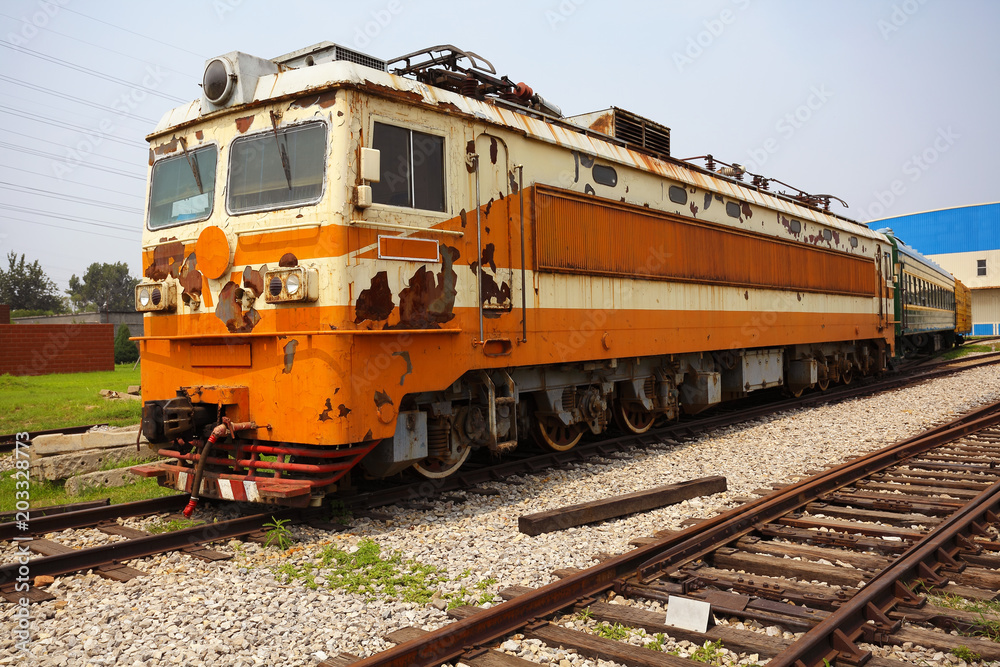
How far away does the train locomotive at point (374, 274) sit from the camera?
576 cm

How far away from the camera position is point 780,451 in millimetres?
9273

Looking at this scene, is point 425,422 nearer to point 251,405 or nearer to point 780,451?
point 251,405

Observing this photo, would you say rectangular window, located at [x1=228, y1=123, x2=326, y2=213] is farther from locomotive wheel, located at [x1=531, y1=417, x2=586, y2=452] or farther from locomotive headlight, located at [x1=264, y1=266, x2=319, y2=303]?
locomotive wheel, located at [x1=531, y1=417, x2=586, y2=452]

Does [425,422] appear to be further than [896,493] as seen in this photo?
No

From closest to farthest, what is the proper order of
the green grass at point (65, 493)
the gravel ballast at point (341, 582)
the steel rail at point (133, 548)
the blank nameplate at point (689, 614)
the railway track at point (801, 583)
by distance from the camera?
the railway track at point (801, 583), the gravel ballast at point (341, 582), the blank nameplate at point (689, 614), the steel rail at point (133, 548), the green grass at point (65, 493)

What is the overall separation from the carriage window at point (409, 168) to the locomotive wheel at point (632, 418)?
4.60 m

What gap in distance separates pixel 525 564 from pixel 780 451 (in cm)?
Answer: 544

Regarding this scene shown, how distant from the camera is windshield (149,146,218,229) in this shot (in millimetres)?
6617

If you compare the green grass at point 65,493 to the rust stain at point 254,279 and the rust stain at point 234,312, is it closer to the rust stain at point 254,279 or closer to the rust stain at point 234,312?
the rust stain at point 234,312

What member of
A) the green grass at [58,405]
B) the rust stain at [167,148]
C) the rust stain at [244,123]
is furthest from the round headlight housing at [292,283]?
the green grass at [58,405]

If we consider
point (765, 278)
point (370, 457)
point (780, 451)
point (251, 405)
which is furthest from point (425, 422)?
point (765, 278)

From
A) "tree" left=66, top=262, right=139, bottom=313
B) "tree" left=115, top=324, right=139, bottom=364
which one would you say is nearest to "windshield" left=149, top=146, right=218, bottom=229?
"tree" left=115, top=324, right=139, bottom=364

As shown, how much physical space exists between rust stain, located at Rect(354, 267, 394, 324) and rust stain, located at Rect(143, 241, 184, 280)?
2053mm

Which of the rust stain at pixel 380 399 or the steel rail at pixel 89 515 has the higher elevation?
the rust stain at pixel 380 399
